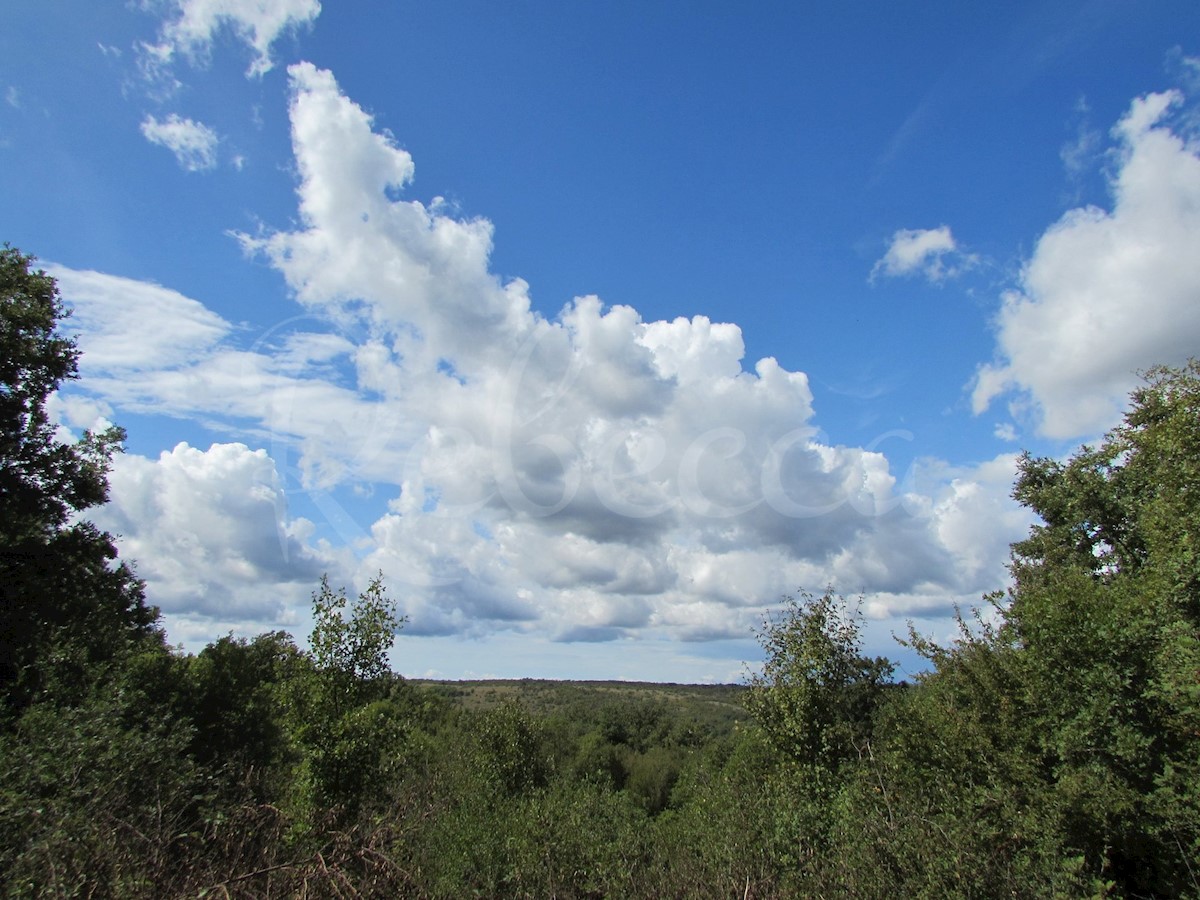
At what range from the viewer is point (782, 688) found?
62.7 feet

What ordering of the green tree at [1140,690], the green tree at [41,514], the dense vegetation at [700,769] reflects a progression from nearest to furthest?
the dense vegetation at [700,769] → the green tree at [1140,690] → the green tree at [41,514]

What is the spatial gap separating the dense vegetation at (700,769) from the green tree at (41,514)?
0.09m

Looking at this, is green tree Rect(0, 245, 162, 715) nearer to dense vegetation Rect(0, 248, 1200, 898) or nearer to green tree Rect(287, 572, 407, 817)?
dense vegetation Rect(0, 248, 1200, 898)

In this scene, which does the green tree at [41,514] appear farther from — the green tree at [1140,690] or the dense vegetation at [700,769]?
the green tree at [1140,690]

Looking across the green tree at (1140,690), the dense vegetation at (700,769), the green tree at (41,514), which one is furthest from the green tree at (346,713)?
the green tree at (1140,690)

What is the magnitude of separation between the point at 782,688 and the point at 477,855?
29.4 feet

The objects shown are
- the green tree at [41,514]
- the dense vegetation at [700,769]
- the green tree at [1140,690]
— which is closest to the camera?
the dense vegetation at [700,769]

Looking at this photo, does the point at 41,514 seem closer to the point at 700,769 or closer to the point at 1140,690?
the point at 700,769

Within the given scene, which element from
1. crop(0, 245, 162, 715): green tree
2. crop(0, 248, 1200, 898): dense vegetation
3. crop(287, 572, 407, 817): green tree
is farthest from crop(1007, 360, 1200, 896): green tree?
crop(0, 245, 162, 715): green tree

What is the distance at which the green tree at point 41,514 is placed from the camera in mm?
20891

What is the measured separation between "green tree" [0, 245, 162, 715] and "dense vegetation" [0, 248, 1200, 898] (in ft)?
0.30

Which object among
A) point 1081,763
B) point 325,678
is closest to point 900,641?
point 1081,763

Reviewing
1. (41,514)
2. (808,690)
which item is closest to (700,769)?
(808,690)

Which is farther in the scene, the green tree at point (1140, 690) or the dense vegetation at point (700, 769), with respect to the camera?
the green tree at point (1140, 690)
